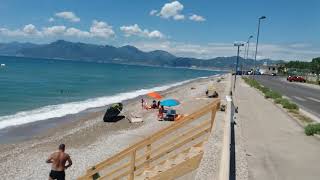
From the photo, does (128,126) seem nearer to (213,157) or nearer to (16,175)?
(16,175)

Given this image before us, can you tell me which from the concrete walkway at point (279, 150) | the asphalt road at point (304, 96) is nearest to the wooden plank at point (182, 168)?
the concrete walkway at point (279, 150)

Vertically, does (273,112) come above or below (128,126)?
above

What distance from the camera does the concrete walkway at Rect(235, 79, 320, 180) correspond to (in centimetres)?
1120

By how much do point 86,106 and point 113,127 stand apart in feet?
57.6

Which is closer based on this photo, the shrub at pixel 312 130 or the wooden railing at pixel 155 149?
the wooden railing at pixel 155 149

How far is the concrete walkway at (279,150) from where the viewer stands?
11195 millimetres

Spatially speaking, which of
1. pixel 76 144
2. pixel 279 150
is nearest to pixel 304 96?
pixel 76 144

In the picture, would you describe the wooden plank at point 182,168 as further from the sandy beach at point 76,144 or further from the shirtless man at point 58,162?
the sandy beach at point 76,144

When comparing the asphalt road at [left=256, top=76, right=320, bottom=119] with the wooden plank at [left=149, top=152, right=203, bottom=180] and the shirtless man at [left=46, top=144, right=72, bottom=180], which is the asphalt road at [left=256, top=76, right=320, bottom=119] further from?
the shirtless man at [left=46, top=144, right=72, bottom=180]

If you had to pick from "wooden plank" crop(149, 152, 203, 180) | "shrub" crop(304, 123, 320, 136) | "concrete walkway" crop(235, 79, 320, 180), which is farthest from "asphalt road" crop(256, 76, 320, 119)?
"wooden plank" crop(149, 152, 203, 180)

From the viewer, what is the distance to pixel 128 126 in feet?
95.6

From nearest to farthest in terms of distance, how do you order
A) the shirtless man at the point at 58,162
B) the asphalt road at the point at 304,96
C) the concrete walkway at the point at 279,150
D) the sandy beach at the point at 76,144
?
the concrete walkway at the point at 279,150
the shirtless man at the point at 58,162
the sandy beach at the point at 76,144
the asphalt road at the point at 304,96

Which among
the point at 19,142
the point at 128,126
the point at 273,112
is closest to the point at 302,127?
the point at 273,112

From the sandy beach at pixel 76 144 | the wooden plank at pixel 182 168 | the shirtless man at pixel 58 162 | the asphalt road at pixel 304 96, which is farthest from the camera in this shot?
the asphalt road at pixel 304 96
